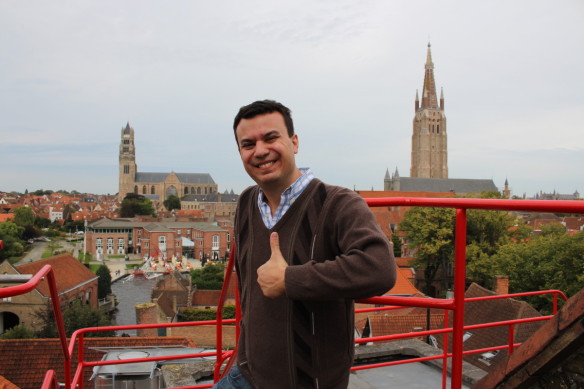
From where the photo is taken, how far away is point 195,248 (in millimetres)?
59688

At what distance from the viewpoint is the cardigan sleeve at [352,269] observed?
142 centimetres

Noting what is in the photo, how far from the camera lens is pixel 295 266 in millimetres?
1506

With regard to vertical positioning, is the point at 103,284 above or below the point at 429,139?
below

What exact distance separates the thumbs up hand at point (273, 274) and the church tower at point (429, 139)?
3435 inches

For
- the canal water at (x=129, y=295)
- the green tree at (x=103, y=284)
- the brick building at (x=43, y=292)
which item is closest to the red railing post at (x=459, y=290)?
the brick building at (x=43, y=292)

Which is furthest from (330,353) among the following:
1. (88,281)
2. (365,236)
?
(88,281)

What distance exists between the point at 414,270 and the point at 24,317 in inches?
946

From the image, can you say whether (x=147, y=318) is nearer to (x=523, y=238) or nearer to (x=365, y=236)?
(x=365, y=236)

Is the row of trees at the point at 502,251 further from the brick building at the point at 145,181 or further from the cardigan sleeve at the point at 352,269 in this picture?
the brick building at the point at 145,181

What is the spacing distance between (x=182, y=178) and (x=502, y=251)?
101 metres

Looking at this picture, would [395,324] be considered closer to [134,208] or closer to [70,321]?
[70,321]

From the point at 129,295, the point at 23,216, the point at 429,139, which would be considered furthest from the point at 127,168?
the point at 129,295

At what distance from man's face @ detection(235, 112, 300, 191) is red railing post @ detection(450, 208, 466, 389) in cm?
73

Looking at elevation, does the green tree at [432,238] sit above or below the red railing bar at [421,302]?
below
